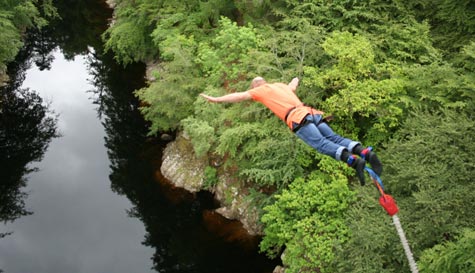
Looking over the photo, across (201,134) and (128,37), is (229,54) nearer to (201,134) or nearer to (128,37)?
(201,134)

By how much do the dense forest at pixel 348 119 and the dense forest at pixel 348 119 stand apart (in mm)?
39

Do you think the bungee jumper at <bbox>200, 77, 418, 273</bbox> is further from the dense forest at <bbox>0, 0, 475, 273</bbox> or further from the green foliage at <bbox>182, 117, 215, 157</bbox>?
the green foliage at <bbox>182, 117, 215, 157</bbox>

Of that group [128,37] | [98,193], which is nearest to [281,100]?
[98,193]

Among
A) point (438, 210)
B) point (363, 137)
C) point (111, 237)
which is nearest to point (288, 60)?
point (363, 137)

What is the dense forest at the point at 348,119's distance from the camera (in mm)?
9375

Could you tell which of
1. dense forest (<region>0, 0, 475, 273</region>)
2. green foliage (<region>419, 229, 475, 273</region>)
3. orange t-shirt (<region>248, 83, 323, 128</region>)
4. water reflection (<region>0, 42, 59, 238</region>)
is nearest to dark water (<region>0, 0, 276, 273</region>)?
water reflection (<region>0, 42, 59, 238</region>)

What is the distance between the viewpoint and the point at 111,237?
15.0 m

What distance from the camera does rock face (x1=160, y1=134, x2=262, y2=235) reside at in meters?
14.0

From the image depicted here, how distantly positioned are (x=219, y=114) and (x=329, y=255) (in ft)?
20.1

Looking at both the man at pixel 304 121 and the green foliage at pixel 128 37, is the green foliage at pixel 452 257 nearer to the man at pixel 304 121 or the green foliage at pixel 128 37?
the man at pixel 304 121

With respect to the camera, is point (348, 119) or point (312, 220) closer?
point (312, 220)

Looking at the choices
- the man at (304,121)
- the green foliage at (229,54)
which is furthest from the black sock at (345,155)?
the green foliage at (229,54)

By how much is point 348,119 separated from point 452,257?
5247 millimetres

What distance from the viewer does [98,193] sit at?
16.8 meters
